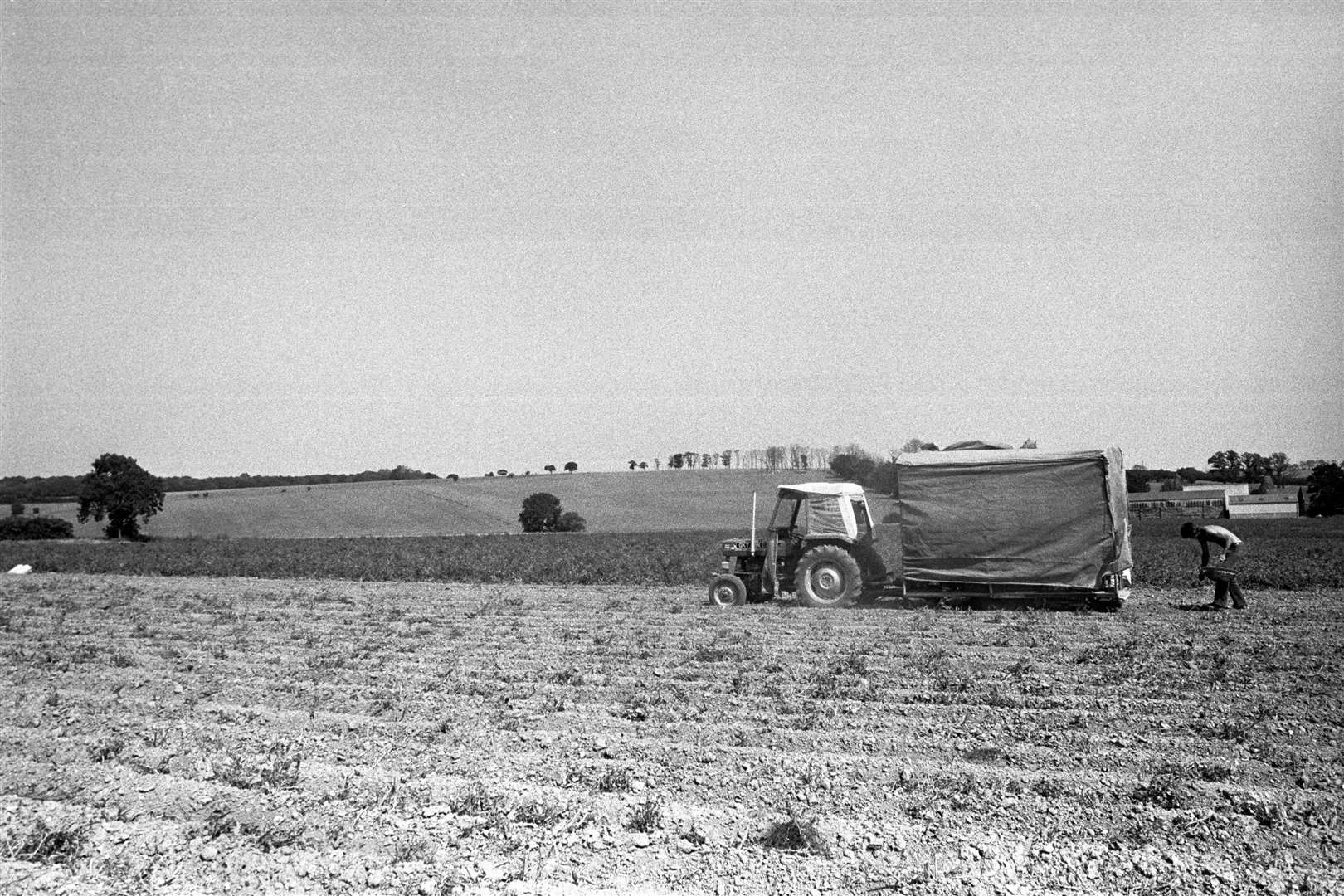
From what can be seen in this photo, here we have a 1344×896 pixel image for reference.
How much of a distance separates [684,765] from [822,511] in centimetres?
948

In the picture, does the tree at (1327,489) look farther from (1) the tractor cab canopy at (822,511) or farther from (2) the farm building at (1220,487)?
(1) the tractor cab canopy at (822,511)

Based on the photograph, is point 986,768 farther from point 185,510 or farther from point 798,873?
point 185,510

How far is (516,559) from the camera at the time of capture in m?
30.3

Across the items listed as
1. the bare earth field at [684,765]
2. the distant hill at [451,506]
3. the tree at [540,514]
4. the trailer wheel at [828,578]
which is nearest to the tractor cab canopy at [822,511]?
the trailer wheel at [828,578]

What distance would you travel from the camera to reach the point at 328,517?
212ft

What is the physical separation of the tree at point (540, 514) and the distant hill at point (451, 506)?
1706mm

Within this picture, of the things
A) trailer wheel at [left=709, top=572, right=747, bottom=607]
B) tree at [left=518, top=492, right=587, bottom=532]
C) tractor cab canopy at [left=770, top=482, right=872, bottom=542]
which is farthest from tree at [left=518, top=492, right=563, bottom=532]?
tractor cab canopy at [left=770, top=482, right=872, bottom=542]

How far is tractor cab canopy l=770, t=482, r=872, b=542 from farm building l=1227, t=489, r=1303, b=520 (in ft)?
228

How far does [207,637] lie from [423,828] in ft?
30.7

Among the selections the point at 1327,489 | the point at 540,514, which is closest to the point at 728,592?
the point at 540,514

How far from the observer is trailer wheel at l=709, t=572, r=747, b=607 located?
618 inches

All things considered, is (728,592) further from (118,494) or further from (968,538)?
(118,494)

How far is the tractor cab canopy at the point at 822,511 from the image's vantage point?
1523cm

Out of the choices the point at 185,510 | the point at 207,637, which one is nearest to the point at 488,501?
the point at 185,510
